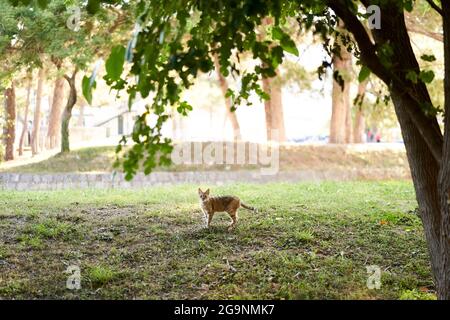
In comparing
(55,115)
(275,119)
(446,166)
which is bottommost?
(446,166)

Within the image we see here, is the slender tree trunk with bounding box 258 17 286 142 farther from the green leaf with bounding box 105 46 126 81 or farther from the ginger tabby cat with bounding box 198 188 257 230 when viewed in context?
the green leaf with bounding box 105 46 126 81

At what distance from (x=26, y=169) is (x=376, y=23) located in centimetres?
1288

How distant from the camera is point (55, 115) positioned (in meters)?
21.4

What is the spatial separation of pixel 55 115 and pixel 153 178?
8.77m

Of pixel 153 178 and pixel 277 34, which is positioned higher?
pixel 277 34

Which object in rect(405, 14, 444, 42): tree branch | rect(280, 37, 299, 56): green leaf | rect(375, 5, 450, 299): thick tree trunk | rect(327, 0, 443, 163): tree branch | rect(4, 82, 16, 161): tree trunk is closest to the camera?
rect(280, 37, 299, 56): green leaf

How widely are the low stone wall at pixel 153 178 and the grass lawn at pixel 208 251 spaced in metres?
4.50

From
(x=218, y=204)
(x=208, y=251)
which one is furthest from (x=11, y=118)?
(x=208, y=251)

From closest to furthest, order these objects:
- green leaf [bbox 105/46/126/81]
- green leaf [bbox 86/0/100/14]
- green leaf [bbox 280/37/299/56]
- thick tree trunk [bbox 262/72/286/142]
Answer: green leaf [bbox 105/46/126/81] → green leaf [bbox 280/37/299/56] → green leaf [bbox 86/0/100/14] → thick tree trunk [bbox 262/72/286/142]

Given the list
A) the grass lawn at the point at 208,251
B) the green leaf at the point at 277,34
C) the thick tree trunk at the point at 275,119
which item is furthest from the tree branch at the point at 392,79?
the thick tree trunk at the point at 275,119

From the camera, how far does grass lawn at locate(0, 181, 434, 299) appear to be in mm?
5012

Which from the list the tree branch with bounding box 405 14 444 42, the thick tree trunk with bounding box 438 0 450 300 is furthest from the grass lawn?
the tree branch with bounding box 405 14 444 42

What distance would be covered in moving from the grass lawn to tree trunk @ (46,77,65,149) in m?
12.7

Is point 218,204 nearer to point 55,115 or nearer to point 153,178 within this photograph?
point 153,178
